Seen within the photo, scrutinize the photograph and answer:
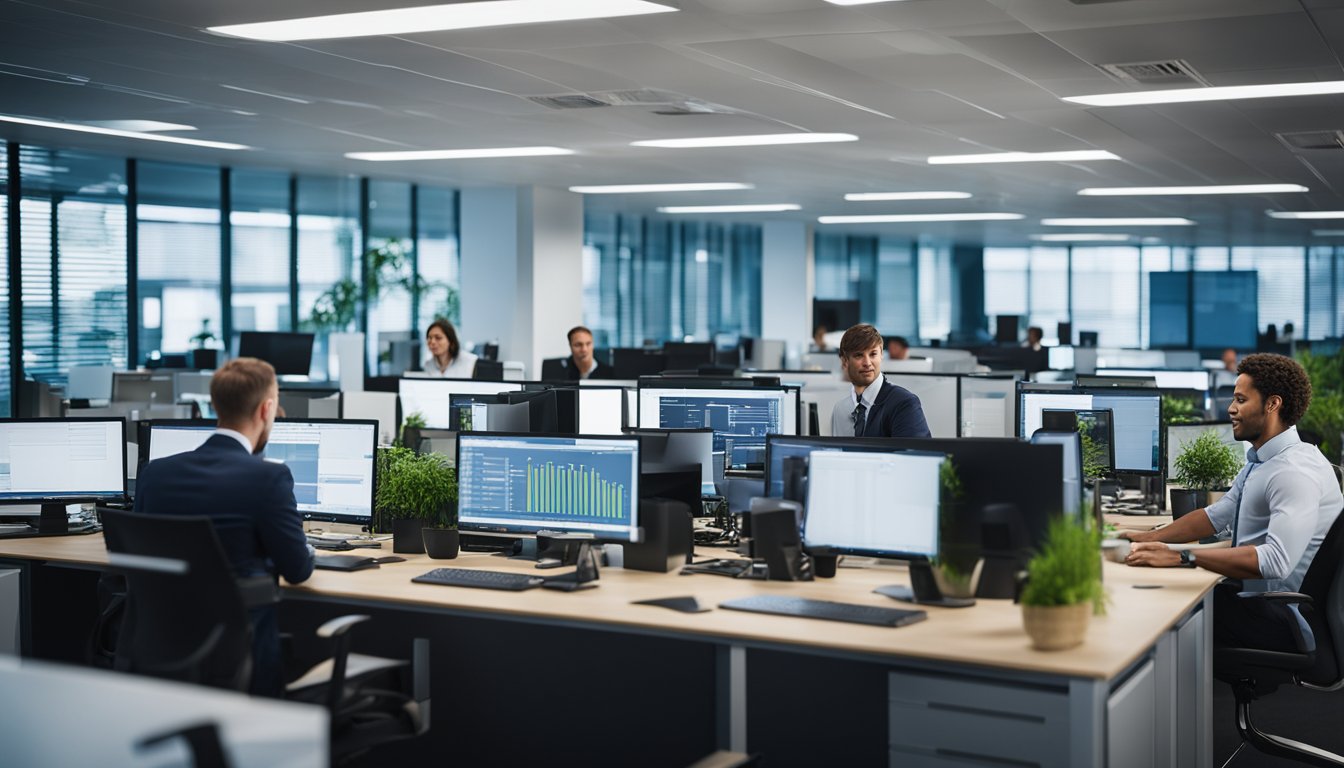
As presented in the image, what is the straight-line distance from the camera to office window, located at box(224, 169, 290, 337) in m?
12.6

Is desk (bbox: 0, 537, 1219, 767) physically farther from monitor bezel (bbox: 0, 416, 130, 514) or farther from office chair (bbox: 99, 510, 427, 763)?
office chair (bbox: 99, 510, 427, 763)

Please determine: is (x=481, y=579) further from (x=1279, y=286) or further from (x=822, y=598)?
(x=1279, y=286)

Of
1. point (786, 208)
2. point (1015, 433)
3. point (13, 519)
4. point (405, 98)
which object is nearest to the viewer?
point (13, 519)

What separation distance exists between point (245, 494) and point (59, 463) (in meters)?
2.03

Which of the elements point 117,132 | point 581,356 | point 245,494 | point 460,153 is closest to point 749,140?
point 581,356

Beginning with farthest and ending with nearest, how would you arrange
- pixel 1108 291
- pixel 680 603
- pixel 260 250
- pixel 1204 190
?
pixel 1108 291 → pixel 1204 190 → pixel 260 250 → pixel 680 603

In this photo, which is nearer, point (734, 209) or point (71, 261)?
point (71, 261)

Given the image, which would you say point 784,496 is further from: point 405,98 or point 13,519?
point 405,98

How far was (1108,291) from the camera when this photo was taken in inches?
1007

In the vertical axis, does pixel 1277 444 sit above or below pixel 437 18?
below

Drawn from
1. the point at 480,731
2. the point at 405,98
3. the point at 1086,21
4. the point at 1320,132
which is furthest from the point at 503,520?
the point at 1320,132

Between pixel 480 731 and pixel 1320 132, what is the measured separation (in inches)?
282

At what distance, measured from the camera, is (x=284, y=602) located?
4500mm

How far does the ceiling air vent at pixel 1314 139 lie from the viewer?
880 centimetres
